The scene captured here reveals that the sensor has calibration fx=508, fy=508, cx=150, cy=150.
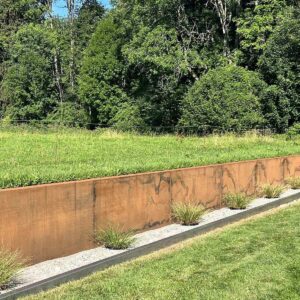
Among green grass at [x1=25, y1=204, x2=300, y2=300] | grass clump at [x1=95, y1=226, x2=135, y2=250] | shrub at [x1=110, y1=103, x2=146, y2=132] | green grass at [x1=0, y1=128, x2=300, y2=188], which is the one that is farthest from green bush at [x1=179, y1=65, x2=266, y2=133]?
grass clump at [x1=95, y1=226, x2=135, y2=250]

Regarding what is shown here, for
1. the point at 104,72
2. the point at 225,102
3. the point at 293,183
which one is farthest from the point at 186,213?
the point at 104,72

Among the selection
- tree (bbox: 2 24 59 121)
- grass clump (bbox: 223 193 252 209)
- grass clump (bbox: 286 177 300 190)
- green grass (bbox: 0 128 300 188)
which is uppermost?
tree (bbox: 2 24 59 121)

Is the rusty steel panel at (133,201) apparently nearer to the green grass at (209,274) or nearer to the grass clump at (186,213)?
the grass clump at (186,213)

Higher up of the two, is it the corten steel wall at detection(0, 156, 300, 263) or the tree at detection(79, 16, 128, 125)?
the tree at detection(79, 16, 128, 125)

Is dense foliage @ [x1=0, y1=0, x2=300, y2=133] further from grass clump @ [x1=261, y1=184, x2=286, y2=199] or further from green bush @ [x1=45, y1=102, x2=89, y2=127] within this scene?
grass clump @ [x1=261, y1=184, x2=286, y2=199]

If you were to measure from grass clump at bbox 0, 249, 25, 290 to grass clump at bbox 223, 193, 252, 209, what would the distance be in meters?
5.37

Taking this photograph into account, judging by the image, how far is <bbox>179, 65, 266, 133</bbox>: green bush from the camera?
26547 millimetres

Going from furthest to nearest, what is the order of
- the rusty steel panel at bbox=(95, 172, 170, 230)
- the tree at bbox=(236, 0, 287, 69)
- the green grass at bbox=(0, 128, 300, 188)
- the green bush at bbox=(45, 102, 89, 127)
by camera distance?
the green bush at bbox=(45, 102, 89, 127)
the tree at bbox=(236, 0, 287, 69)
the rusty steel panel at bbox=(95, 172, 170, 230)
the green grass at bbox=(0, 128, 300, 188)

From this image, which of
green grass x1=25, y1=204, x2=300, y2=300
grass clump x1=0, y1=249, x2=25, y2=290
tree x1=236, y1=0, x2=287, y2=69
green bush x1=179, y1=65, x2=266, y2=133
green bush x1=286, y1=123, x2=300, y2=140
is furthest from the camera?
tree x1=236, y1=0, x2=287, y2=69

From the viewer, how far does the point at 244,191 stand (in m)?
10.9

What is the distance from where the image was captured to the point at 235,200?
981 cm

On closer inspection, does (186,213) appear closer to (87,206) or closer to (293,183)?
(87,206)

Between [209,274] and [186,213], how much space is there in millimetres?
2498

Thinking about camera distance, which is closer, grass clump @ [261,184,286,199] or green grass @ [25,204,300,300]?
green grass @ [25,204,300,300]
